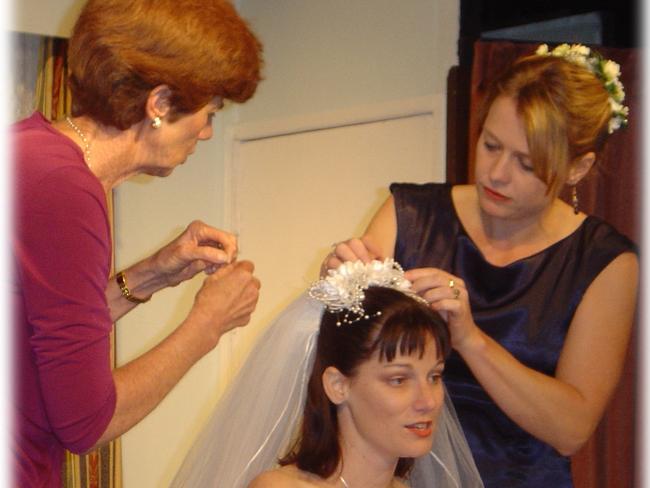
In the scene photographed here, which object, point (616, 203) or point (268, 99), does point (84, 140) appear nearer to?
point (616, 203)

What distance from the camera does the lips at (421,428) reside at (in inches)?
69.4

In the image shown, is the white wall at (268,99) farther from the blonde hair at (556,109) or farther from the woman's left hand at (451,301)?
the woman's left hand at (451,301)

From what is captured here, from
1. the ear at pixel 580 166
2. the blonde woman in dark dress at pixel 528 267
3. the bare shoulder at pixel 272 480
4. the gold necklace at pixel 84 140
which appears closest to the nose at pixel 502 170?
the blonde woman in dark dress at pixel 528 267

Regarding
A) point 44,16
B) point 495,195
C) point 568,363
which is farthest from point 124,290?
point 44,16

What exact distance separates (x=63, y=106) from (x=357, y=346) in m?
2.22

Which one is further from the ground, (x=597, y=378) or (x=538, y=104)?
(x=538, y=104)

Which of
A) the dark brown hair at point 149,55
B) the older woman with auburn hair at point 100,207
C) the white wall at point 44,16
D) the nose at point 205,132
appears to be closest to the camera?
the older woman with auburn hair at point 100,207

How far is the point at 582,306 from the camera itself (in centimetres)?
192

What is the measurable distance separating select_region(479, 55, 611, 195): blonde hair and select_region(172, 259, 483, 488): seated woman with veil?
35 centimetres

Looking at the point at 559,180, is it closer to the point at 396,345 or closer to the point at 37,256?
the point at 396,345

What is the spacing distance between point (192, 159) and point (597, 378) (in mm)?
2747

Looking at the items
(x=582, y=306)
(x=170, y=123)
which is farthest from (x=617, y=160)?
(x=170, y=123)

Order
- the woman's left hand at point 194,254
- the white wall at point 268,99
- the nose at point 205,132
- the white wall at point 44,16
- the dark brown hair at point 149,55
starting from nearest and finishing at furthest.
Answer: the dark brown hair at point 149,55
the nose at point 205,132
the woman's left hand at point 194,254
the white wall at point 268,99
the white wall at point 44,16

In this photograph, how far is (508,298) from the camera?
2.01 metres
